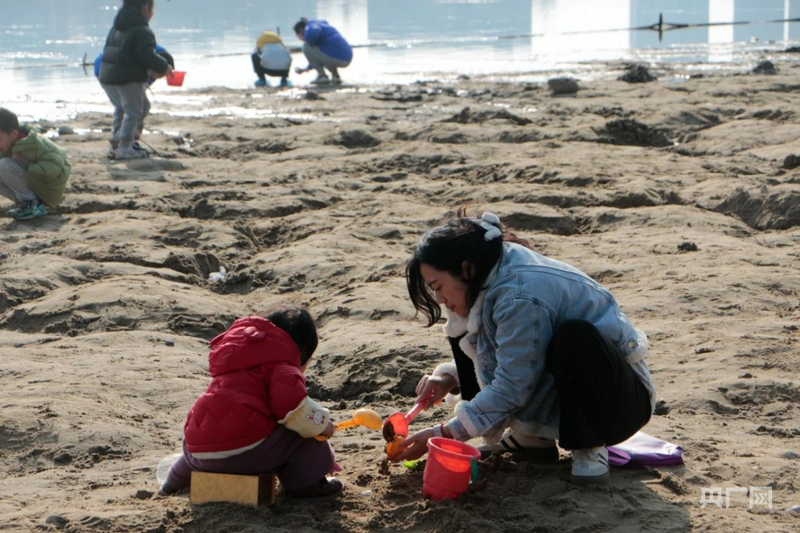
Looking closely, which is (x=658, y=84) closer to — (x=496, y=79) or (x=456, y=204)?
(x=496, y=79)

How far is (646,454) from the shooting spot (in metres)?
2.94

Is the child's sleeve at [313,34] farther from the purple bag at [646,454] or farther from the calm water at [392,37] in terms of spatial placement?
the purple bag at [646,454]

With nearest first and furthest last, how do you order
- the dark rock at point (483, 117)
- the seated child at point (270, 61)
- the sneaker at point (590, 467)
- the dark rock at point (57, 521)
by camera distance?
the dark rock at point (57, 521), the sneaker at point (590, 467), the dark rock at point (483, 117), the seated child at point (270, 61)

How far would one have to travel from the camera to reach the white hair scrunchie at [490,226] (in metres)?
2.73

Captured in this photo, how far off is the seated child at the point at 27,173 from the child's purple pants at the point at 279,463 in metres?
4.27

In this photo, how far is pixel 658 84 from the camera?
12.2 meters

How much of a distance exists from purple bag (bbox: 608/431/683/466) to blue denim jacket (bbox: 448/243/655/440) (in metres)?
0.18

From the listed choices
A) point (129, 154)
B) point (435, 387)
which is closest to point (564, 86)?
point (129, 154)

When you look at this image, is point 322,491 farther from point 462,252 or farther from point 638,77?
point 638,77

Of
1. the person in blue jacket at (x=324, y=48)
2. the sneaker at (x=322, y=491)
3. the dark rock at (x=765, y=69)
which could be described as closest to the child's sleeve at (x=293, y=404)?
the sneaker at (x=322, y=491)

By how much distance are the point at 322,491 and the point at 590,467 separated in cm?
79

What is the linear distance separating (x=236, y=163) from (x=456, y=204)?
2422 millimetres

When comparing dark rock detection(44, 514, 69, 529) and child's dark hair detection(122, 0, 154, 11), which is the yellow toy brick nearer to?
dark rock detection(44, 514, 69, 529)

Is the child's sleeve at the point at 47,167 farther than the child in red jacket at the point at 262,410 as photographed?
Yes
